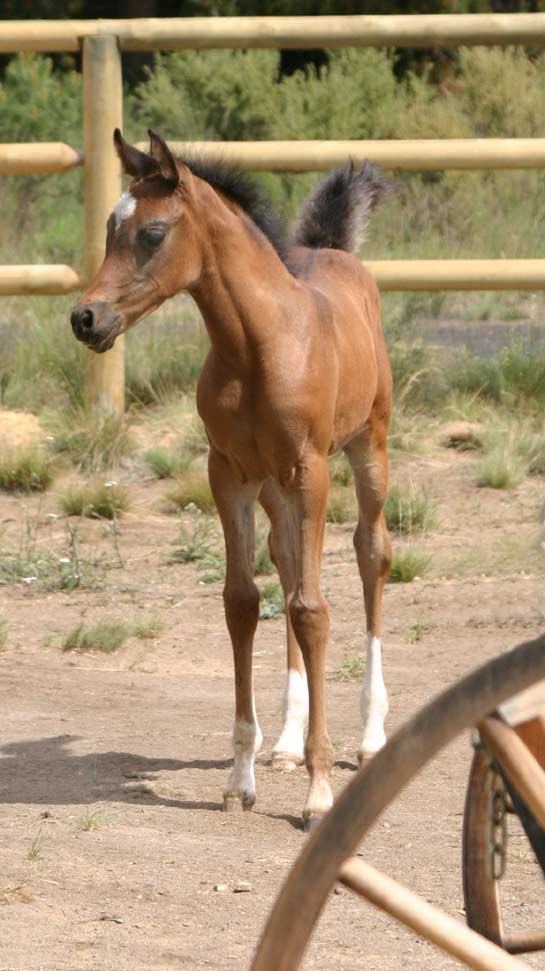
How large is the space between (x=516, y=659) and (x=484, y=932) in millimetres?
648

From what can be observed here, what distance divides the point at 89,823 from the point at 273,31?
212 inches

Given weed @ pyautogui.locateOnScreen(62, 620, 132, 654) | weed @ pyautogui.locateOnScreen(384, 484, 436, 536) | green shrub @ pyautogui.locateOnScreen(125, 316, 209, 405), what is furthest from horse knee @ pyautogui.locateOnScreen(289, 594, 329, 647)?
green shrub @ pyautogui.locateOnScreen(125, 316, 209, 405)

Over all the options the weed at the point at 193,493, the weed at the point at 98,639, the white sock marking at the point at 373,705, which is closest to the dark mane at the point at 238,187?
the white sock marking at the point at 373,705

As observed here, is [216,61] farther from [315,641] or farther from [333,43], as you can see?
[315,641]

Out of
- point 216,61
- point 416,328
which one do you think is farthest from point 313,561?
point 216,61

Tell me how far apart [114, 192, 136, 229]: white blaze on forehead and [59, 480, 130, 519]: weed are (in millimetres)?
3561

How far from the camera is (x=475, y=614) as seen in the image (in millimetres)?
6586

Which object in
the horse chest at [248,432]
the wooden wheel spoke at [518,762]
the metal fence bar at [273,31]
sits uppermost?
the metal fence bar at [273,31]

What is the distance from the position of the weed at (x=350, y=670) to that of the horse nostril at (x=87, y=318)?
2.08m

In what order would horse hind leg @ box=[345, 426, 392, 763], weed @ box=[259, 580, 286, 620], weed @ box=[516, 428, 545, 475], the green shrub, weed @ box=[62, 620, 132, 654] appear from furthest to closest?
the green shrub → weed @ box=[516, 428, 545, 475] → weed @ box=[259, 580, 286, 620] → weed @ box=[62, 620, 132, 654] → horse hind leg @ box=[345, 426, 392, 763]

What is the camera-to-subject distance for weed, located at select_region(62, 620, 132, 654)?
6215 millimetres

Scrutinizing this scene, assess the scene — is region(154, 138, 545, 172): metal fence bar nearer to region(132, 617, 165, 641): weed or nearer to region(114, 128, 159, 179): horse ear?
region(132, 617, 165, 641): weed

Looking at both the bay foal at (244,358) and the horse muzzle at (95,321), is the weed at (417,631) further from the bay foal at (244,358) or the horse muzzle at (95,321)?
the horse muzzle at (95,321)

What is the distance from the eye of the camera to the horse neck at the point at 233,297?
450 centimetres
